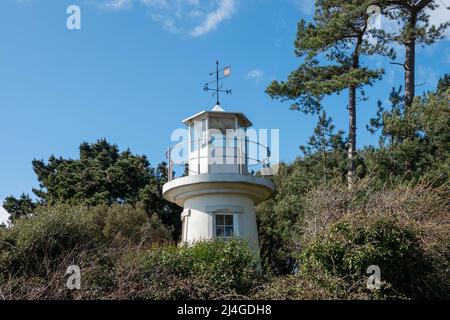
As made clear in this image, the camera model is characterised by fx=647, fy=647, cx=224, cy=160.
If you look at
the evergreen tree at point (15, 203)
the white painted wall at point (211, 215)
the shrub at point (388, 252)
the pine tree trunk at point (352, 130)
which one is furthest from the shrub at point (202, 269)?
the evergreen tree at point (15, 203)

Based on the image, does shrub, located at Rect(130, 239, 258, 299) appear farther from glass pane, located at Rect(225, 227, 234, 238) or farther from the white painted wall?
glass pane, located at Rect(225, 227, 234, 238)

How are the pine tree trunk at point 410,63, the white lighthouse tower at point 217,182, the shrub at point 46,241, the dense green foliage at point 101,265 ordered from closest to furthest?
the dense green foliage at point 101,265, the shrub at point 46,241, the white lighthouse tower at point 217,182, the pine tree trunk at point 410,63

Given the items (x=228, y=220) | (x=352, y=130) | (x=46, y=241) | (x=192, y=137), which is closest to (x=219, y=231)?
(x=228, y=220)

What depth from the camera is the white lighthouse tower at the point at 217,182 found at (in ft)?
50.6

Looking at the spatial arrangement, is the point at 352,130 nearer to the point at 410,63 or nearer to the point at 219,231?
the point at 410,63

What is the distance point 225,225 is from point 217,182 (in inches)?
46.6

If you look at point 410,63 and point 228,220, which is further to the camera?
point 410,63

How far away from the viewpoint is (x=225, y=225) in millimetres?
15672

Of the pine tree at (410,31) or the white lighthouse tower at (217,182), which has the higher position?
the pine tree at (410,31)

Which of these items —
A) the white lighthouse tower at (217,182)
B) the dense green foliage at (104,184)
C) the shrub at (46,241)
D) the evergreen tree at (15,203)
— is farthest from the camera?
the evergreen tree at (15,203)

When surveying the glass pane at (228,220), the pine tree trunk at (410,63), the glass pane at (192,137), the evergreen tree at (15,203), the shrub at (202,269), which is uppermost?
the pine tree trunk at (410,63)

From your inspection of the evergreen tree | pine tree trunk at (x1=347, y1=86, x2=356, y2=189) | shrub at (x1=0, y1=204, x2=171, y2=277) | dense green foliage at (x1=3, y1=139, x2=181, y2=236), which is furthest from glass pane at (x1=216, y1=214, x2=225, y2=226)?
the evergreen tree

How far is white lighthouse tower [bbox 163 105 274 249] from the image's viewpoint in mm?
15414

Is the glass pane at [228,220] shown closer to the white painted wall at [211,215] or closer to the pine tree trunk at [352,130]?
the white painted wall at [211,215]
